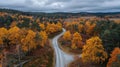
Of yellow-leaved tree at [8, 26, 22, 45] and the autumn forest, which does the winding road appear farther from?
yellow-leaved tree at [8, 26, 22, 45]

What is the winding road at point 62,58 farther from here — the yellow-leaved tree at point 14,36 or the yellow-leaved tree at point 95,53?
the yellow-leaved tree at point 14,36

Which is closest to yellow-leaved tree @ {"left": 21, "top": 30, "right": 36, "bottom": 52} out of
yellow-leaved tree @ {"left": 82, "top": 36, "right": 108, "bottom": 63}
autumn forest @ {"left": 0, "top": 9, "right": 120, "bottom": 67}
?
autumn forest @ {"left": 0, "top": 9, "right": 120, "bottom": 67}

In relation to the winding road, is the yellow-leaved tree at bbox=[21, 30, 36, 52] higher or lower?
higher

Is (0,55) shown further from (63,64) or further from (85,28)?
(85,28)

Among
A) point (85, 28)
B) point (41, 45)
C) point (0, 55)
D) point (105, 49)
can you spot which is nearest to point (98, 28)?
point (85, 28)

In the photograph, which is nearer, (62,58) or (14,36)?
(62,58)

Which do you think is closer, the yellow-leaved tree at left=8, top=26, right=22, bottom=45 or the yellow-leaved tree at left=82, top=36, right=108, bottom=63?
the yellow-leaved tree at left=82, top=36, right=108, bottom=63

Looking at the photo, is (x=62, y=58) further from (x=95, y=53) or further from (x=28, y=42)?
(x=95, y=53)

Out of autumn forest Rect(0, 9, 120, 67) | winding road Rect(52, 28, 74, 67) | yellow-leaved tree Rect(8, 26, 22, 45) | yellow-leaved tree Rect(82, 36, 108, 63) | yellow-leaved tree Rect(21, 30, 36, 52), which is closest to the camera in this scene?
yellow-leaved tree Rect(82, 36, 108, 63)

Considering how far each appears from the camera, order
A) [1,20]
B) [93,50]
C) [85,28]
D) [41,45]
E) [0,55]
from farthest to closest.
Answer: [1,20] → [85,28] → [41,45] → [0,55] → [93,50]

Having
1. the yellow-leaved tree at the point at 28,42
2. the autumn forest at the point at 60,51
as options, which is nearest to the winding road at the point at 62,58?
the autumn forest at the point at 60,51

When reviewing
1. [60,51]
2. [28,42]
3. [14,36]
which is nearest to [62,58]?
[60,51]
